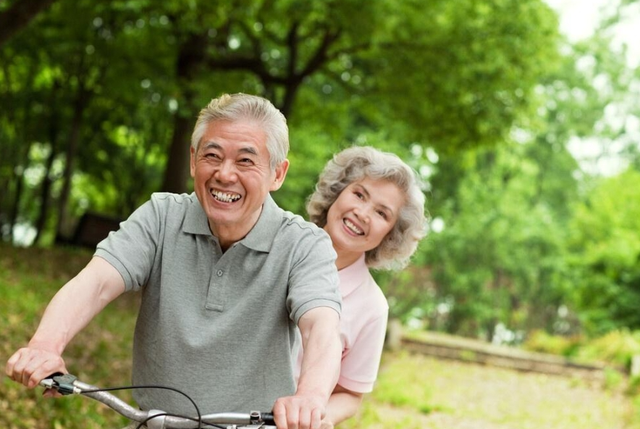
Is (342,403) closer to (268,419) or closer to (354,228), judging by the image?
(354,228)

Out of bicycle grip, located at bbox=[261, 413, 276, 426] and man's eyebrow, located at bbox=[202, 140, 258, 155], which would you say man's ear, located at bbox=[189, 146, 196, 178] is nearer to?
man's eyebrow, located at bbox=[202, 140, 258, 155]

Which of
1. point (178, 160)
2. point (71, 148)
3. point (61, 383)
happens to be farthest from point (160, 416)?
point (71, 148)

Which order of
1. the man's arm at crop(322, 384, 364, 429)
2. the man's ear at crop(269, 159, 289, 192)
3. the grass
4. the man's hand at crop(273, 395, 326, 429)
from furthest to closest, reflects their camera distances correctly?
the grass, the man's arm at crop(322, 384, 364, 429), the man's ear at crop(269, 159, 289, 192), the man's hand at crop(273, 395, 326, 429)

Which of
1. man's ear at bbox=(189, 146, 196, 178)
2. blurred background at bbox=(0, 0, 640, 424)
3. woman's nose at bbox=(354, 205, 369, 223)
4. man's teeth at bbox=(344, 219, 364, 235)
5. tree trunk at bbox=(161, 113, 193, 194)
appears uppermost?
blurred background at bbox=(0, 0, 640, 424)

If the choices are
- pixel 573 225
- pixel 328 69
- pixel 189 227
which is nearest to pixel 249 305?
pixel 189 227

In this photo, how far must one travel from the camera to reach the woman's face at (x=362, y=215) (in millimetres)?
3525

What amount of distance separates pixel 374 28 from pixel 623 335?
9.54 m

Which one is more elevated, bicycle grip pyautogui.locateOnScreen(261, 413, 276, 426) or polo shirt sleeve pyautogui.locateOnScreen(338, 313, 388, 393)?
polo shirt sleeve pyautogui.locateOnScreen(338, 313, 388, 393)

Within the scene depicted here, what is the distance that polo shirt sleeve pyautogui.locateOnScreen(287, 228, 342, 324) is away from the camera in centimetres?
242

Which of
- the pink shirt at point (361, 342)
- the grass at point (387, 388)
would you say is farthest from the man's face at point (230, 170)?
the grass at point (387, 388)

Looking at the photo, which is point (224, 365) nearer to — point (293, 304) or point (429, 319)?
point (293, 304)

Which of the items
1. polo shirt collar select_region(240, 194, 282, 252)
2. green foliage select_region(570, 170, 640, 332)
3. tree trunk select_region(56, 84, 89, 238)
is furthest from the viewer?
green foliage select_region(570, 170, 640, 332)

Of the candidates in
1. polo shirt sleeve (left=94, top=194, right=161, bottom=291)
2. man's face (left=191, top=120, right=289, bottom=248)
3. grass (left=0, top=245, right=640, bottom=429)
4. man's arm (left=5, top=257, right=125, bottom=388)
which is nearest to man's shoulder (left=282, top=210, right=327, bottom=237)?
man's face (left=191, top=120, right=289, bottom=248)

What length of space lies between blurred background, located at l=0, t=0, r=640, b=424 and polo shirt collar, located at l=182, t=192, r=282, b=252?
8.36ft
